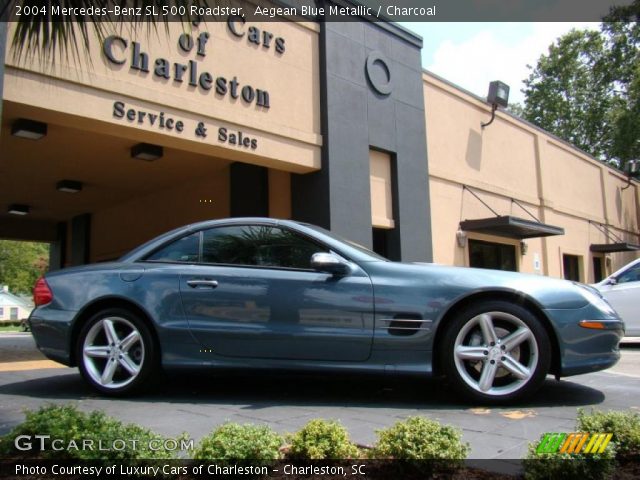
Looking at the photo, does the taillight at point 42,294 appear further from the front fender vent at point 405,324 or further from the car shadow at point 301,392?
the front fender vent at point 405,324

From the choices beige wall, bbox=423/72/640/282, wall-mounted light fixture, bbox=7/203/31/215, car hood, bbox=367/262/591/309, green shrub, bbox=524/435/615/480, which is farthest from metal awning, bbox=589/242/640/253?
green shrub, bbox=524/435/615/480

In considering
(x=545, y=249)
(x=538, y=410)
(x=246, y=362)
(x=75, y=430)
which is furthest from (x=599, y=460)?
(x=545, y=249)

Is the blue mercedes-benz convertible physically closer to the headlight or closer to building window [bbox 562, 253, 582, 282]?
the headlight

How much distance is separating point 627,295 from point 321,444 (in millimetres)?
7996

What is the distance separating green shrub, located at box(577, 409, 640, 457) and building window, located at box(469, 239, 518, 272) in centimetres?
1184

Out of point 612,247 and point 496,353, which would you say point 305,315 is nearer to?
point 496,353

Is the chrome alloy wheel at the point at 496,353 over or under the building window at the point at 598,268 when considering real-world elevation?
under

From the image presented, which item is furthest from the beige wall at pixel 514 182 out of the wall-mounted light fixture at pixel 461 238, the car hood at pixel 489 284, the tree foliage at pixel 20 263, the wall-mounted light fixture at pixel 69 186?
the tree foliage at pixel 20 263

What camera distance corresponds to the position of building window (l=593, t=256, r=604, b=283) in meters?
20.6

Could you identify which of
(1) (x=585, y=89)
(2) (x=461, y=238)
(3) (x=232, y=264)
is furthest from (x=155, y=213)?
(1) (x=585, y=89)

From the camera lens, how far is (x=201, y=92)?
874 centimetres

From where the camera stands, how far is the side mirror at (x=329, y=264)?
4.21 m

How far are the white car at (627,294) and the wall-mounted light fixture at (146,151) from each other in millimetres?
7611

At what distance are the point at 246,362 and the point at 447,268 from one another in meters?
1.65
